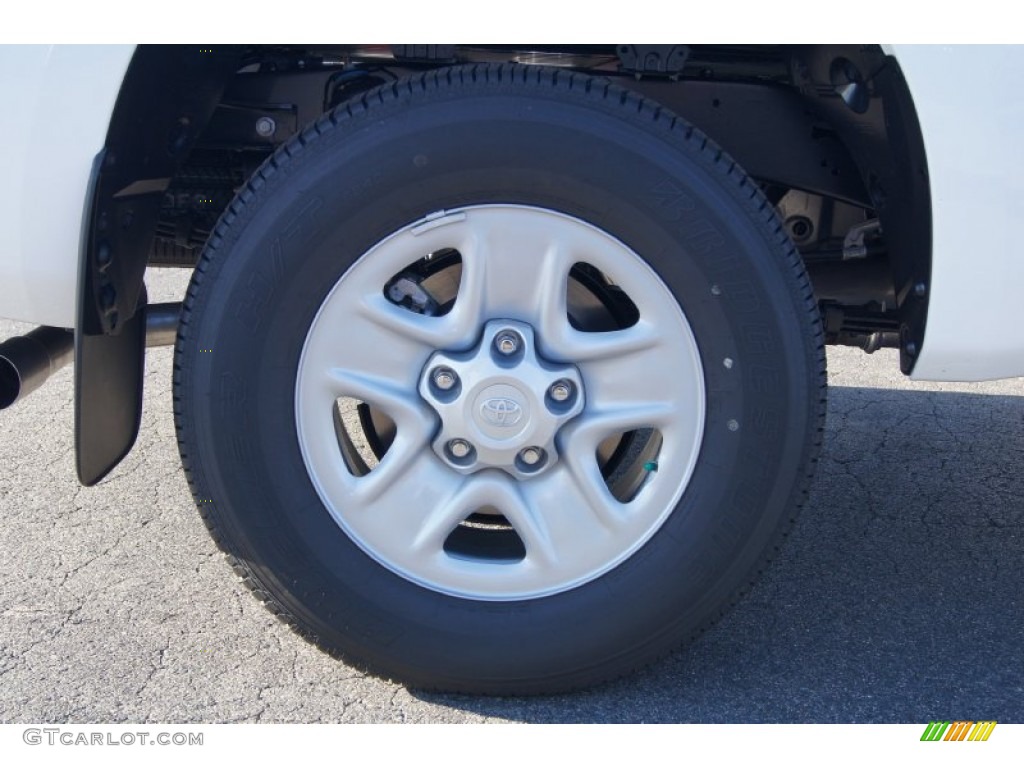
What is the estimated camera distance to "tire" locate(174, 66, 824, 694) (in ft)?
6.52

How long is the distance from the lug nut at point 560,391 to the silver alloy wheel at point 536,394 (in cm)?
4

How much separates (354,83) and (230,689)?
1.30 m

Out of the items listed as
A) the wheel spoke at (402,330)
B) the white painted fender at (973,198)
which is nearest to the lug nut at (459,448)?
the wheel spoke at (402,330)

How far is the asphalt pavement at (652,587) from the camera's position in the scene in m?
2.16

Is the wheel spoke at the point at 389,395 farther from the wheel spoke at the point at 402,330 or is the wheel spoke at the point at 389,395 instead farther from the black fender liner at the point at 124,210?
the black fender liner at the point at 124,210

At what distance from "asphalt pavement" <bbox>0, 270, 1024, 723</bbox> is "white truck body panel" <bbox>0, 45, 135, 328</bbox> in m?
0.88

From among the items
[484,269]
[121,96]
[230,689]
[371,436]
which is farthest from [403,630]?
[121,96]

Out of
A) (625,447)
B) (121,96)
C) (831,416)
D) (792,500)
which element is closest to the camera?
(121,96)

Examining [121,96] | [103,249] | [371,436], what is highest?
[121,96]

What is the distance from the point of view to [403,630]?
6.94 feet

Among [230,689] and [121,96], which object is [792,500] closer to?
[230,689]

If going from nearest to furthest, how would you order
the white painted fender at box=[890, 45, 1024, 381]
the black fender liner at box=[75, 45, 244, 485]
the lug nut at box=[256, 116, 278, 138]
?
1. the white painted fender at box=[890, 45, 1024, 381]
2. the black fender liner at box=[75, 45, 244, 485]
3. the lug nut at box=[256, 116, 278, 138]

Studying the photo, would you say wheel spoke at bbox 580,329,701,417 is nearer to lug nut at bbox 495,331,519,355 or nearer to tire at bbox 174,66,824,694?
tire at bbox 174,66,824,694
